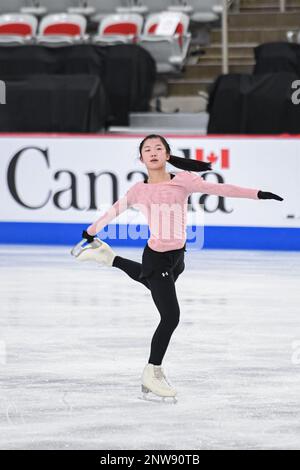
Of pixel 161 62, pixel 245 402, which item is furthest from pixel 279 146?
pixel 245 402

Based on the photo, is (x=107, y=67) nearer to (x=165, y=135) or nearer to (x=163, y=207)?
(x=165, y=135)

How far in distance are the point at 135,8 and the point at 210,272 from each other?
22.7 feet

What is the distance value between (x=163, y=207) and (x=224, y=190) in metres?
0.28

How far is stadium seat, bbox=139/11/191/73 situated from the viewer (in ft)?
45.6

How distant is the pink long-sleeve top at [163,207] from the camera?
15.7 feet

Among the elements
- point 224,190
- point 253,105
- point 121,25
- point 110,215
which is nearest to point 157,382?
point 110,215

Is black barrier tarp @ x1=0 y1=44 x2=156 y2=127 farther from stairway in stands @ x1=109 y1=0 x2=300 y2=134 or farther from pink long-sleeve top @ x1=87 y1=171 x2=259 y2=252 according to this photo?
pink long-sleeve top @ x1=87 y1=171 x2=259 y2=252

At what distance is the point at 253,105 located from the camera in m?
11.6

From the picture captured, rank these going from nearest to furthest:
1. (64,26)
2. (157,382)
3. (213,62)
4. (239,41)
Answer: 1. (157,382)
2. (213,62)
3. (239,41)
4. (64,26)

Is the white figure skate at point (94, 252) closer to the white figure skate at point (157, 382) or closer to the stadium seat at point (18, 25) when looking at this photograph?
the white figure skate at point (157, 382)

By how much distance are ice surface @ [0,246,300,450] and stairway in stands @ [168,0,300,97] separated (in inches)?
187

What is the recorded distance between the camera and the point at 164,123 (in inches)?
512

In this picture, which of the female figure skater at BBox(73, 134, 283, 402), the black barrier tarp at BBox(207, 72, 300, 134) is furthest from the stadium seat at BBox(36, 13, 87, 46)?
the female figure skater at BBox(73, 134, 283, 402)

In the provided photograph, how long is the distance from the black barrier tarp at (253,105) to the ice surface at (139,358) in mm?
2156
